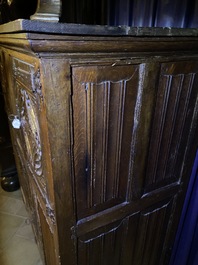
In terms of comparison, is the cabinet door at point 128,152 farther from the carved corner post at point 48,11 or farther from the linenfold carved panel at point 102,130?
the carved corner post at point 48,11

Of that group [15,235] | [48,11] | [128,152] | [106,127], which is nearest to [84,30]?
[48,11]

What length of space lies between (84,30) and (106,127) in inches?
12.3

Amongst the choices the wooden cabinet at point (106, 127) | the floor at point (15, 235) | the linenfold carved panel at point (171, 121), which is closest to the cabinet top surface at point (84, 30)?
the wooden cabinet at point (106, 127)

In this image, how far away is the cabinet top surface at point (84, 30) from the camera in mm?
457

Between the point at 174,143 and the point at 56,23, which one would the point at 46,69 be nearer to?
the point at 56,23

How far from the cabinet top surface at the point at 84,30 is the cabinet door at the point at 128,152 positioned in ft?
0.33

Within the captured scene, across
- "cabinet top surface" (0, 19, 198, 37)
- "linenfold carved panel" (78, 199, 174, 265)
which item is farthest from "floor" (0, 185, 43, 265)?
"cabinet top surface" (0, 19, 198, 37)

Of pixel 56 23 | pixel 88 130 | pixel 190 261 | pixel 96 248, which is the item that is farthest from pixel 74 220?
pixel 190 261

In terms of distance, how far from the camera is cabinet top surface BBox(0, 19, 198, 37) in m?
0.46

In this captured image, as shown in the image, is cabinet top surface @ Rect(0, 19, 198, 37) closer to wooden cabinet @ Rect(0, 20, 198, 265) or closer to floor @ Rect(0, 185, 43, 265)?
wooden cabinet @ Rect(0, 20, 198, 265)

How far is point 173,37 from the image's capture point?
0.65 meters

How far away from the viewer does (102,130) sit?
710 millimetres

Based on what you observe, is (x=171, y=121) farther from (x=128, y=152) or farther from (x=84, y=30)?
(x=84, y=30)

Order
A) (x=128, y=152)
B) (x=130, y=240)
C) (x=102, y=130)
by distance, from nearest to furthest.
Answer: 1. (x=102, y=130)
2. (x=128, y=152)
3. (x=130, y=240)
